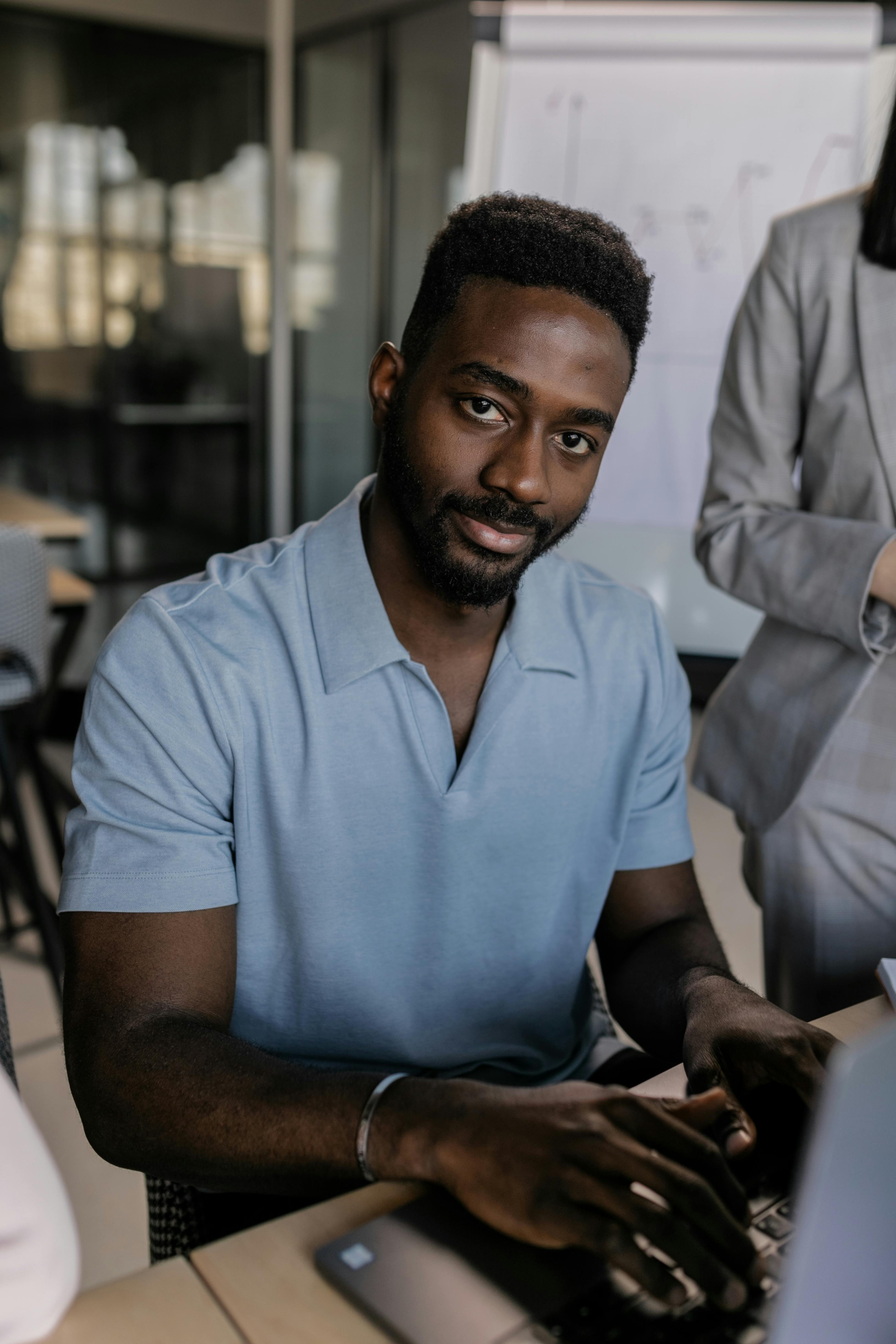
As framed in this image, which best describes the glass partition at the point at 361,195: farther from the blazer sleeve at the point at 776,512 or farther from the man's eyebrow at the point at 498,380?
the man's eyebrow at the point at 498,380

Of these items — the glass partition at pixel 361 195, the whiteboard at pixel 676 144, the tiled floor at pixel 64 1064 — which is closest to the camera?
the tiled floor at pixel 64 1064

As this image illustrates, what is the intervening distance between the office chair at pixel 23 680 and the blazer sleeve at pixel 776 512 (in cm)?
141

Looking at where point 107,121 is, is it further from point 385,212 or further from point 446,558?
point 446,558

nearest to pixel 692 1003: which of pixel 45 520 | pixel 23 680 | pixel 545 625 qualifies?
pixel 545 625

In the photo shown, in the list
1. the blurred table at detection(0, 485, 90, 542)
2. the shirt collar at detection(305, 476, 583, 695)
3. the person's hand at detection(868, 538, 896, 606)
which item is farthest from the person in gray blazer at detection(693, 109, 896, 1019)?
the blurred table at detection(0, 485, 90, 542)

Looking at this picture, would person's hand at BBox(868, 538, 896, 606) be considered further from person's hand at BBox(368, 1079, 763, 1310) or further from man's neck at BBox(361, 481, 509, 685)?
person's hand at BBox(368, 1079, 763, 1310)

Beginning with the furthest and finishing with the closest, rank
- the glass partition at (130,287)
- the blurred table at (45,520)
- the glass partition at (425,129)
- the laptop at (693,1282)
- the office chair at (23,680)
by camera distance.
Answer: the glass partition at (130,287), the glass partition at (425,129), the blurred table at (45,520), the office chair at (23,680), the laptop at (693,1282)

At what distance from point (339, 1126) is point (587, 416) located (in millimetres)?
627

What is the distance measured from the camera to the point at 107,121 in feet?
16.9

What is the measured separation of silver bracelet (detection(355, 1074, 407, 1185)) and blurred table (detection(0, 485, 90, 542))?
2324 mm

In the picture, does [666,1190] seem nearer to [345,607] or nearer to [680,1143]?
[680,1143]

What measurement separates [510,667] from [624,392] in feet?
0.92

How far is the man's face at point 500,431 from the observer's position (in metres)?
1.00

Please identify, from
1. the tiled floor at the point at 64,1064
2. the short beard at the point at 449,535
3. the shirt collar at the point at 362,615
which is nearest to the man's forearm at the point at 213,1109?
the tiled floor at the point at 64,1064
